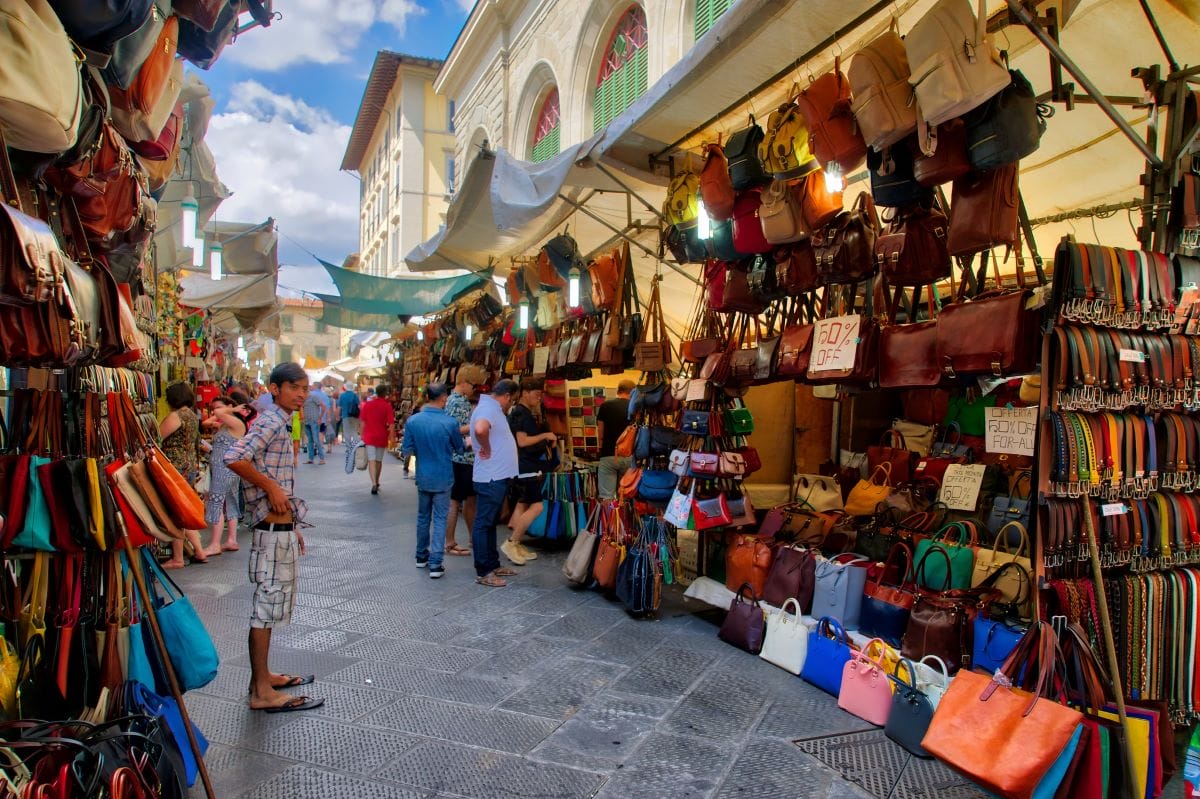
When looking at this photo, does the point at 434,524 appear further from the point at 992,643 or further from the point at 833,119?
the point at 833,119

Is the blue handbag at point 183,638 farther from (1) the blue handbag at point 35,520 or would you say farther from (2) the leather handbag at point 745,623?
(2) the leather handbag at point 745,623

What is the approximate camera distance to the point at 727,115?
4.60m

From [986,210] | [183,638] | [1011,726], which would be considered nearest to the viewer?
[1011,726]

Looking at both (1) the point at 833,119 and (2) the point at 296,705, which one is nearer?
(1) the point at 833,119

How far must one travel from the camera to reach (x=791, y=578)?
14.2 ft

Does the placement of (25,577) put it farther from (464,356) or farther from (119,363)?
(464,356)

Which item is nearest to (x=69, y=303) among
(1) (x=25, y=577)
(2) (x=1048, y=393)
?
(1) (x=25, y=577)

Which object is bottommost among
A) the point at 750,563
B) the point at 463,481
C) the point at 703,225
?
the point at 750,563

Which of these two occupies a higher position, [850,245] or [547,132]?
[547,132]

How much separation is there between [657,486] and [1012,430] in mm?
2605

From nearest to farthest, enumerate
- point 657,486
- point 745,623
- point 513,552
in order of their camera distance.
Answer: point 745,623
point 657,486
point 513,552

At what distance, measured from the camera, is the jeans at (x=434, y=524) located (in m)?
6.24

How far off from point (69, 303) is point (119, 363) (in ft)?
2.55

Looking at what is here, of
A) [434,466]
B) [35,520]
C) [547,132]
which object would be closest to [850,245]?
[35,520]
